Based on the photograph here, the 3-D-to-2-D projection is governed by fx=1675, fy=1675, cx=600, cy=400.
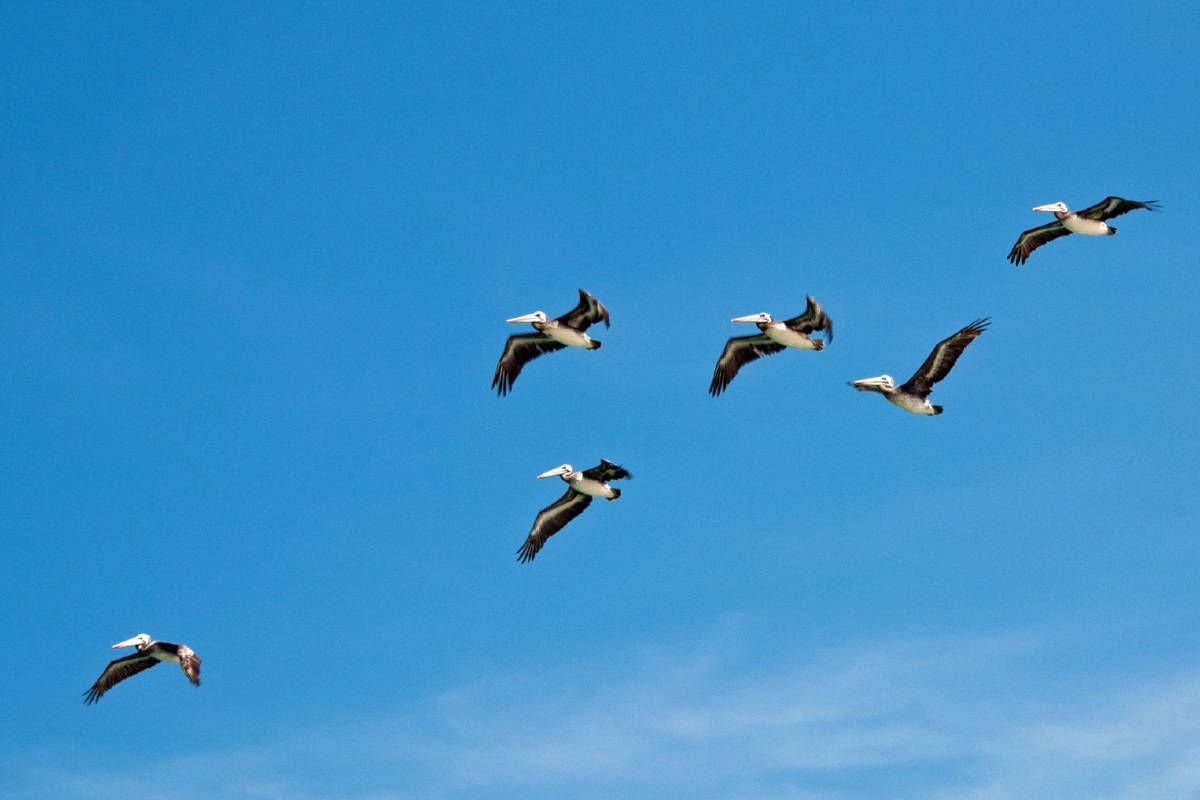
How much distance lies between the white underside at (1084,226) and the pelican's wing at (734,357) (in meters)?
8.11

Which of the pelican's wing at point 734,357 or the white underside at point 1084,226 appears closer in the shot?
the pelican's wing at point 734,357

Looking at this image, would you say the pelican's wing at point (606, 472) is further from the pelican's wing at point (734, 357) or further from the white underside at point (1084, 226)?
the white underside at point (1084, 226)

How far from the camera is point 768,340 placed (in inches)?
1531

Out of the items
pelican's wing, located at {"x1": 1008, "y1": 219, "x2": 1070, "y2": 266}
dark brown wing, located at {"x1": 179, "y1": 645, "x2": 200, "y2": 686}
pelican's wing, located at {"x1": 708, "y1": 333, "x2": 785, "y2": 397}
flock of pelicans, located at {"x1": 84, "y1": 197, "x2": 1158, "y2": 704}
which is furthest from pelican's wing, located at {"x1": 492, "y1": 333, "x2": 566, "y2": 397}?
pelican's wing, located at {"x1": 1008, "y1": 219, "x2": 1070, "y2": 266}

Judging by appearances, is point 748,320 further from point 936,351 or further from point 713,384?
point 936,351

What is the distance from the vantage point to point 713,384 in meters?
39.4

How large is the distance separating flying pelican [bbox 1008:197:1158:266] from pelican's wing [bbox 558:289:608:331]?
38.4 feet

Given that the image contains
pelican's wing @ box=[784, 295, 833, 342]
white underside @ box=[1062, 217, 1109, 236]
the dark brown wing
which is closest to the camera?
the dark brown wing

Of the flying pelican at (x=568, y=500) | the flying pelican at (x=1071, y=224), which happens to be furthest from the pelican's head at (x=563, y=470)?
the flying pelican at (x=1071, y=224)

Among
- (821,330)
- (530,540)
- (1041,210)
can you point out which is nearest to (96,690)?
(530,540)

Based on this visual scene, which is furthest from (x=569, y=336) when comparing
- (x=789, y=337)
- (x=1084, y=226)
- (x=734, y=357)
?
(x=1084, y=226)

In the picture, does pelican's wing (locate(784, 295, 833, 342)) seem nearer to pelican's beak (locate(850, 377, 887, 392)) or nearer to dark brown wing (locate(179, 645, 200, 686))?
pelican's beak (locate(850, 377, 887, 392))

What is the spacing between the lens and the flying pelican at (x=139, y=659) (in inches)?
1419

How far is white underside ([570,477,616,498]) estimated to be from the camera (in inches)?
1480
